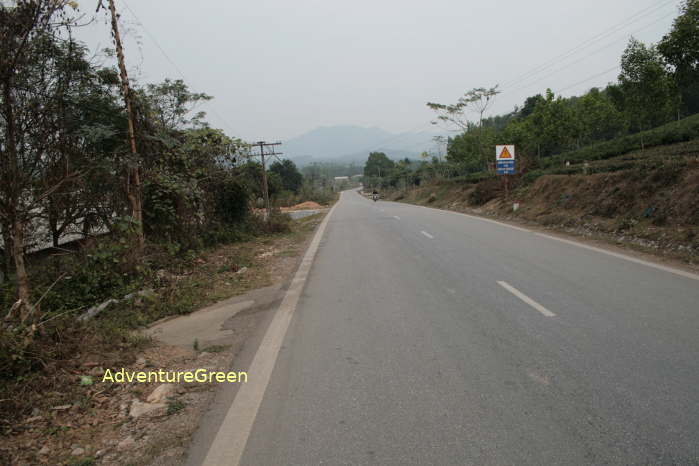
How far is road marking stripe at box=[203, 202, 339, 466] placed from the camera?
9.01 feet

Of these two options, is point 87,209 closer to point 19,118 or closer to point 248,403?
point 19,118

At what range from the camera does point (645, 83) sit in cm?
2402

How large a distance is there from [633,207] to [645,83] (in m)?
17.5

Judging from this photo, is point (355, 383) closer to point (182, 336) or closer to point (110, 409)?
point (110, 409)

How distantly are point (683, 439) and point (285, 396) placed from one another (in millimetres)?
2762

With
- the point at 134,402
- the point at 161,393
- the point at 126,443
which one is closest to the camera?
the point at 126,443

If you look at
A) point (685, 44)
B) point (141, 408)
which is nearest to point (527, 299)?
point (141, 408)

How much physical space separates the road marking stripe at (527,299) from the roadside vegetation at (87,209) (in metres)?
4.61

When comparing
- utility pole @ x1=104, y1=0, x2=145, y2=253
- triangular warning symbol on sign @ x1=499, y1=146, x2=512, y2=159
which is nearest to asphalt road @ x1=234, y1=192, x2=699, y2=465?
utility pole @ x1=104, y1=0, x2=145, y2=253

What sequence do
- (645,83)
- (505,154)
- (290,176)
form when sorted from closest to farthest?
(505,154) < (645,83) < (290,176)

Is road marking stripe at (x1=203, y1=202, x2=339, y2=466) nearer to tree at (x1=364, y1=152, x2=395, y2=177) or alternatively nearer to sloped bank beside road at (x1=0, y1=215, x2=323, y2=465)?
sloped bank beside road at (x1=0, y1=215, x2=323, y2=465)

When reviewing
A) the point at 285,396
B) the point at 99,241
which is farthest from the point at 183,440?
the point at 99,241

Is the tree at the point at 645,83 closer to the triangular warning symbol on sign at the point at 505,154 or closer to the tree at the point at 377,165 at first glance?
the triangular warning symbol on sign at the point at 505,154

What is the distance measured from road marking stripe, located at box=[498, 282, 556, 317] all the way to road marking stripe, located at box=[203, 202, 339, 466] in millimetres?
3174
